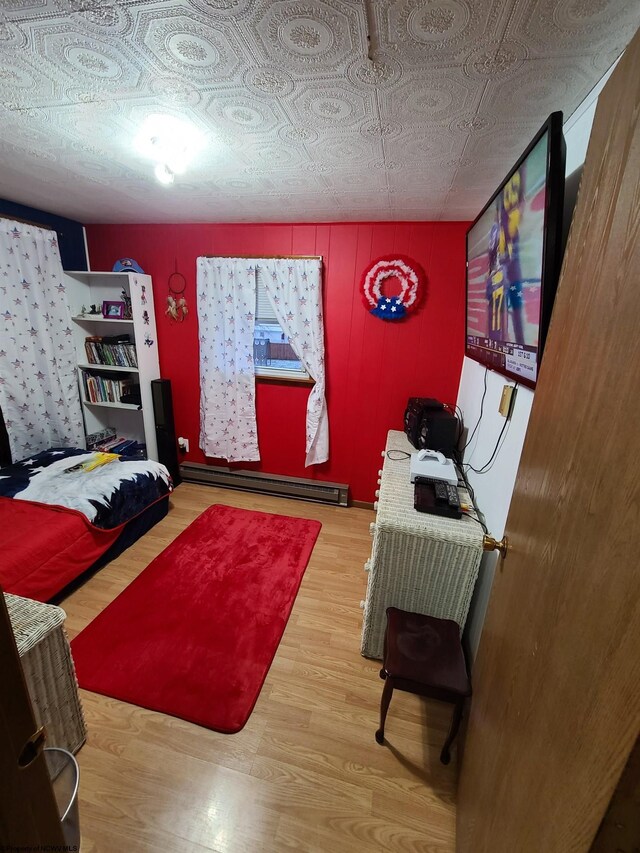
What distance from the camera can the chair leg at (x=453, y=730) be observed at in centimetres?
115

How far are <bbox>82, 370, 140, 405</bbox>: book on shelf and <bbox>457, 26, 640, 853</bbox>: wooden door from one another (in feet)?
10.4

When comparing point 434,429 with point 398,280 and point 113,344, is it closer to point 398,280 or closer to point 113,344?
point 398,280

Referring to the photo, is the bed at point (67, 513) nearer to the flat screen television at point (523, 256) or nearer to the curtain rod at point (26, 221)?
the curtain rod at point (26, 221)

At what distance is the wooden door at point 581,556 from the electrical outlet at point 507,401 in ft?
1.78

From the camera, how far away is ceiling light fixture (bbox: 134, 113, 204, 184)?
128 cm

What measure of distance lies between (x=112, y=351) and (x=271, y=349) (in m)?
1.41

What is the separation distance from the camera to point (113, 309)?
2881mm

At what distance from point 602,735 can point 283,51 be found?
1522 millimetres

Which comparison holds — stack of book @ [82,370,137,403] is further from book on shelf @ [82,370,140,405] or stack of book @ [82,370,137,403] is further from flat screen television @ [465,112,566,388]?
flat screen television @ [465,112,566,388]

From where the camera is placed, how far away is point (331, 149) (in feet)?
4.56

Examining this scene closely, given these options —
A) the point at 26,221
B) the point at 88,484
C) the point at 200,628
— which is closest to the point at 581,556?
the point at 200,628

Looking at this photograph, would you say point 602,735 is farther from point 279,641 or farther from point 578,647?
point 279,641

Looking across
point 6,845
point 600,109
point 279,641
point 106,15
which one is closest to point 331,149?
point 106,15

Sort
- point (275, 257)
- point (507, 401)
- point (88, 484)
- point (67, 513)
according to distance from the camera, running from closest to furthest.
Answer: point (507, 401), point (67, 513), point (88, 484), point (275, 257)
